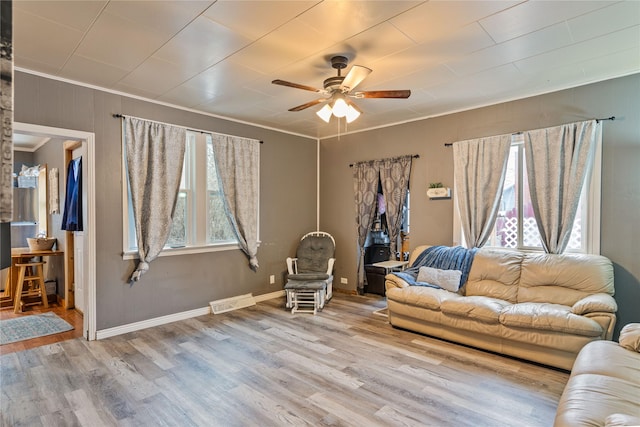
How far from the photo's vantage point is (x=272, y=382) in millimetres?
2695

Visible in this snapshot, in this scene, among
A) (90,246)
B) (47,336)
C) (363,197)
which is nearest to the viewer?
(90,246)

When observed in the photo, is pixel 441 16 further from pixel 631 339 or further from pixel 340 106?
pixel 631 339

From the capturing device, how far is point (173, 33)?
8.25 ft

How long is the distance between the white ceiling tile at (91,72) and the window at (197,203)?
3.74 feet

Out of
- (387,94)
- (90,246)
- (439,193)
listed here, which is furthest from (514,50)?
(90,246)

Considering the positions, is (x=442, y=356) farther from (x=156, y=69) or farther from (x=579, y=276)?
(x=156, y=69)

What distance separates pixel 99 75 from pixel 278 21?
2.11m

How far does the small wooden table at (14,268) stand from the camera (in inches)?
184

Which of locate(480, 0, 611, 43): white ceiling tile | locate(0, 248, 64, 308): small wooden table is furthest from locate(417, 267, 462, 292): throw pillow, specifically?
locate(0, 248, 64, 308): small wooden table

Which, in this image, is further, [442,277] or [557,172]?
[442,277]

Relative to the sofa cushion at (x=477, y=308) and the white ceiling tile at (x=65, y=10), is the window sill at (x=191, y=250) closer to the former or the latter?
the white ceiling tile at (x=65, y=10)

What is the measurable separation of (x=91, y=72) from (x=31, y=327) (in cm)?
306

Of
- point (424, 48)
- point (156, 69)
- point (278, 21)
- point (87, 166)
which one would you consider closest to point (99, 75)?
point (156, 69)

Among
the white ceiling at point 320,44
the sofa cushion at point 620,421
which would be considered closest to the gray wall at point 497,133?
the white ceiling at point 320,44
